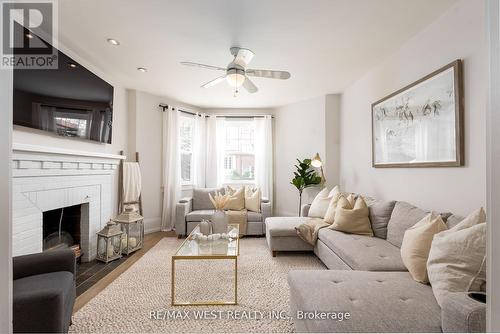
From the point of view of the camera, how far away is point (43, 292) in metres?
1.35

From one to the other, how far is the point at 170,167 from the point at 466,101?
4235 mm

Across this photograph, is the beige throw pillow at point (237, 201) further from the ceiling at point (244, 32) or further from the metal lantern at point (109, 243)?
the ceiling at point (244, 32)

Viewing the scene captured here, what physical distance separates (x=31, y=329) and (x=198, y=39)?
2593 millimetres

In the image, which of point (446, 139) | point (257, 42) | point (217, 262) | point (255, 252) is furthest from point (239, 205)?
point (446, 139)

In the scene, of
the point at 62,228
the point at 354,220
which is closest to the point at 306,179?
the point at 354,220

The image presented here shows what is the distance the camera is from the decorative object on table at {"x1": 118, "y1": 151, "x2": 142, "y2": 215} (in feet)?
12.0

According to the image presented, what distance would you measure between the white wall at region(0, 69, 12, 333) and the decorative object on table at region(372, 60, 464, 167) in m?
2.63

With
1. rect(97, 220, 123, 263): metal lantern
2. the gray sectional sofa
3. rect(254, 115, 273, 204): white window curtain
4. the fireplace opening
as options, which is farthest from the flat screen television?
rect(254, 115, 273, 204): white window curtain

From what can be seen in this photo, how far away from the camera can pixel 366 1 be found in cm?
188

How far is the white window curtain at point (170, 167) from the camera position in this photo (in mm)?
4430

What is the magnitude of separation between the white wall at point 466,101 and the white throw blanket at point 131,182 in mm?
3562

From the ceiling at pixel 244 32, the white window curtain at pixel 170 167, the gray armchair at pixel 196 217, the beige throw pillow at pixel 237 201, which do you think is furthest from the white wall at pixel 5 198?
the white window curtain at pixel 170 167

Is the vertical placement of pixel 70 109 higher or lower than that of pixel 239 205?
higher

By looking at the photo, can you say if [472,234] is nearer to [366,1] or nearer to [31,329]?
[366,1]
